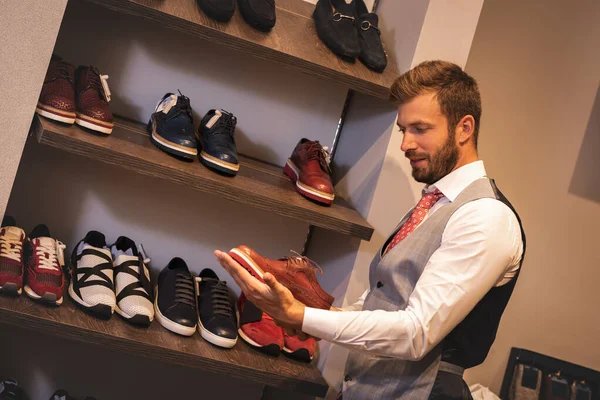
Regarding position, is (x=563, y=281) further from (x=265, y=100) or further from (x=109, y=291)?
(x=109, y=291)

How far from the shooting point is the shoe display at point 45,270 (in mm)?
1979

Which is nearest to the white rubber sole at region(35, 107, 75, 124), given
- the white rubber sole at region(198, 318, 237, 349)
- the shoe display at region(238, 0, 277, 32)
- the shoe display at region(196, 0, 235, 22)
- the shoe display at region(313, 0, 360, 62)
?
→ the shoe display at region(196, 0, 235, 22)

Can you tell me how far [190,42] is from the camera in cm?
243

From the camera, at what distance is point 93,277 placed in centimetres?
209

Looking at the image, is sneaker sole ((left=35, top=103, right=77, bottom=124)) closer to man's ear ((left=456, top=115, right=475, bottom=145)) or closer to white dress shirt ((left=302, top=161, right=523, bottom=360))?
white dress shirt ((left=302, top=161, right=523, bottom=360))

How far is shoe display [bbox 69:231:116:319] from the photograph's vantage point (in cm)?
202

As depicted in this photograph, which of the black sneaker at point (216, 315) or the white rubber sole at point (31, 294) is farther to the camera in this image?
the black sneaker at point (216, 315)

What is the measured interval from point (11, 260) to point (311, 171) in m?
0.91

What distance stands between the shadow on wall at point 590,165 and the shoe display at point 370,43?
1259 millimetres

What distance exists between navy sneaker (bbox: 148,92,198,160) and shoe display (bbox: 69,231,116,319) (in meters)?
0.38

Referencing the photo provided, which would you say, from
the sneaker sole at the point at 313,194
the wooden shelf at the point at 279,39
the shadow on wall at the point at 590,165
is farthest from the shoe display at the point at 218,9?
the shadow on wall at the point at 590,165

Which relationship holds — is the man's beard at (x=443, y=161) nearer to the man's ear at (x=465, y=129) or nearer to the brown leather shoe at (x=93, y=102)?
the man's ear at (x=465, y=129)

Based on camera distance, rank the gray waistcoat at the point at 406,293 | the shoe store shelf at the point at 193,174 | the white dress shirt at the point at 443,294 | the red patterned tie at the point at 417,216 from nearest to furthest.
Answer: the white dress shirt at the point at 443,294 < the gray waistcoat at the point at 406,293 < the red patterned tie at the point at 417,216 < the shoe store shelf at the point at 193,174

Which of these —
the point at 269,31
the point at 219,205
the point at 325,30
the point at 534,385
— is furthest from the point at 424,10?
the point at 534,385
